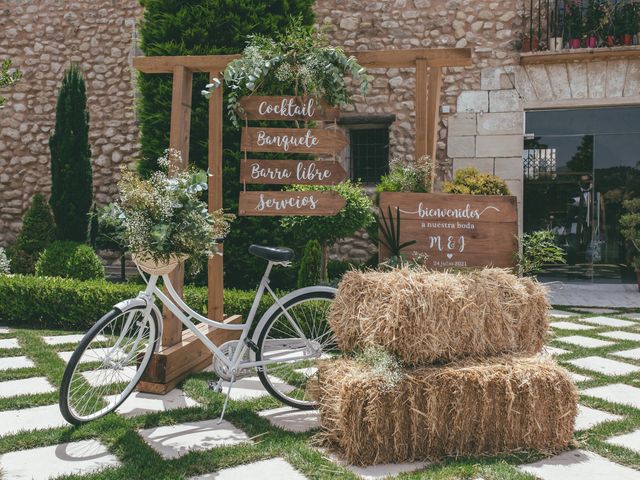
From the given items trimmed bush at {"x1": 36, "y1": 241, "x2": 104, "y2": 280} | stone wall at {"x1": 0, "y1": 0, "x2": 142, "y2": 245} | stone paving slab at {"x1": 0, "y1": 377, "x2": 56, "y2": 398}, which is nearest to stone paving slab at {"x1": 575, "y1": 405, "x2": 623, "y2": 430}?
stone paving slab at {"x1": 0, "y1": 377, "x2": 56, "y2": 398}

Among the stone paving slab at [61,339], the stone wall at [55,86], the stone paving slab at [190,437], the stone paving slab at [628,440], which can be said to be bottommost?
the stone paving slab at [190,437]

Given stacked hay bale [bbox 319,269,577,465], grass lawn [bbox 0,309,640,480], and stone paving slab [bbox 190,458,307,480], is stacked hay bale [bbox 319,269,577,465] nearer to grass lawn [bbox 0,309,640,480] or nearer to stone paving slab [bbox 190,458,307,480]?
grass lawn [bbox 0,309,640,480]

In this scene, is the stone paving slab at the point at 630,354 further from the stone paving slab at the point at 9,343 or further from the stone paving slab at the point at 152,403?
the stone paving slab at the point at 9,343

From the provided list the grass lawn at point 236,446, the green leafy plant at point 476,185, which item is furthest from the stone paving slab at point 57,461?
the green leafy plant at point 476,185

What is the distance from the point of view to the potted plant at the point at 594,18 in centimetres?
841

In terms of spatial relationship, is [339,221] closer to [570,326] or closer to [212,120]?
[212,120]

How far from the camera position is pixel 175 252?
3.12m

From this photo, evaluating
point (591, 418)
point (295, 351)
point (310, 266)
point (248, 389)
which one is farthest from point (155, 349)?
point (310, 266)

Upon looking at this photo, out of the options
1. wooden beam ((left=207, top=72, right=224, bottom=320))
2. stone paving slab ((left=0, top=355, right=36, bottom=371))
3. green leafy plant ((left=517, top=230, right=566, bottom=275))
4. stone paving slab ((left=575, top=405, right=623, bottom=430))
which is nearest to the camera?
stone paving slab ((left=575, top=405, right=623, bottom=430))

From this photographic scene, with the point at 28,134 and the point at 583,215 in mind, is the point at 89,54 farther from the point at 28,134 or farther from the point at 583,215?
the point at 583,215

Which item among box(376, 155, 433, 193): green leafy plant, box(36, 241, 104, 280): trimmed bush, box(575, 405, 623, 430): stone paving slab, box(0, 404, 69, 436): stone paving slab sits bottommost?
box(0, 404, 69, 436): stone paving slab

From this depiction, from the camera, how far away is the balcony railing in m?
8.30

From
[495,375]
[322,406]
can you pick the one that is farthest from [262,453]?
[495,375]

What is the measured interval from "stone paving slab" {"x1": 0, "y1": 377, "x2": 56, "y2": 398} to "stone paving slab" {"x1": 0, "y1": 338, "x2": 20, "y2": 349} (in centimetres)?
101
